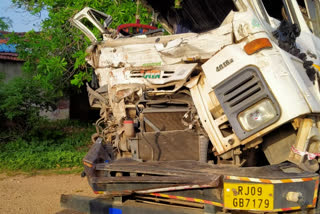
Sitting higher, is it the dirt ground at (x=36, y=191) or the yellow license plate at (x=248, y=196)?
the yellow license plate at (x=248, y=196)

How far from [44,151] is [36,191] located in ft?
8.32

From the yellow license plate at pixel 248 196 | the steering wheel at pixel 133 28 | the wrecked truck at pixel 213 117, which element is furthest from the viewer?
the steering wheel at pixel 133 28

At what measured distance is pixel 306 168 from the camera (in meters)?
2.93

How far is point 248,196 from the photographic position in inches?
108

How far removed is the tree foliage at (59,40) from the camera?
7.59 metres

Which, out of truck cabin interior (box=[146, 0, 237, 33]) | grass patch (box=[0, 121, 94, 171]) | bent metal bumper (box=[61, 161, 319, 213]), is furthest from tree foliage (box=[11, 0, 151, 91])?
bent metal bumper (box=[61, 161, 319, 213])

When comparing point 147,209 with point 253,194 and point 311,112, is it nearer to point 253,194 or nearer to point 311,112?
point 253,194

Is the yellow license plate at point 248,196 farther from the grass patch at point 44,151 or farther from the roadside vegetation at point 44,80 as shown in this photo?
the grass patch at point 44,151

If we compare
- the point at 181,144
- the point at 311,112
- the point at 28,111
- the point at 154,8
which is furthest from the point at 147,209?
the point at 28,111

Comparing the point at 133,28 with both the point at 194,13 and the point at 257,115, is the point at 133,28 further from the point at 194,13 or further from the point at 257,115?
the point at 257,115

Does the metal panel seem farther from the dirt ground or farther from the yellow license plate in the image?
the dirt ground

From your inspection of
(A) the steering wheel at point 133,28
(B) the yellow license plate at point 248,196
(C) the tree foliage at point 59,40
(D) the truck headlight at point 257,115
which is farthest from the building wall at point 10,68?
(B) the yellow license plate at point 248,196

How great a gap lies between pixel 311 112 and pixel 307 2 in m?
2.33

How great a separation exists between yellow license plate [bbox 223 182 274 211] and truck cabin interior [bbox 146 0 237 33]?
1792 millimetres
